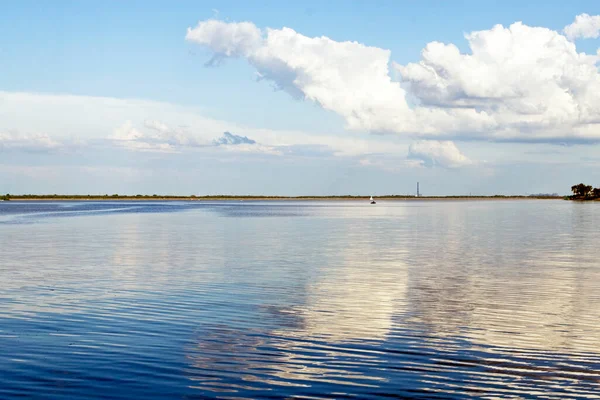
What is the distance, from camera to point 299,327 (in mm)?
22297

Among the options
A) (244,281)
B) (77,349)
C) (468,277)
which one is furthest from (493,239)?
(77,349)

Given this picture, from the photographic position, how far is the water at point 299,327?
15477 mm

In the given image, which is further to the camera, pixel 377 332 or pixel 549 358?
pixel 377 332

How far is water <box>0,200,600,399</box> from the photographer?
50.8 ft

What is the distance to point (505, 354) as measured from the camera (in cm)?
1836

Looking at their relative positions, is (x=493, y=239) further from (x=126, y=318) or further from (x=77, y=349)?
(x=77, y=349)

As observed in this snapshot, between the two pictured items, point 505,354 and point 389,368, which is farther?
point 505,354

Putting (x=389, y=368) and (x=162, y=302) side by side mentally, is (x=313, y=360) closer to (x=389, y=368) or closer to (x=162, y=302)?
(x=389, y=368)

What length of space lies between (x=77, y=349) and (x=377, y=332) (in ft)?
28.9

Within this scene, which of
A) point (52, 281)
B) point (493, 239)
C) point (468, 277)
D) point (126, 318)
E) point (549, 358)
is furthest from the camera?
point (493, 239)

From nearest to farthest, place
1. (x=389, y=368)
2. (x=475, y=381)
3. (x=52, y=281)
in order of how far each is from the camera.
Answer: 1. (x=475, y=381)
2. (x=389, y=368)
3. (x=52, y=281)

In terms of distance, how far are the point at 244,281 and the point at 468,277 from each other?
12182mm

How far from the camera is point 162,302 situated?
2775 cm

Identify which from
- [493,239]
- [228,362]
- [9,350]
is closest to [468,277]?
[228,362]
